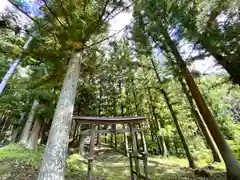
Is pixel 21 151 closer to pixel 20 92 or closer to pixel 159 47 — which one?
pixel 20 92

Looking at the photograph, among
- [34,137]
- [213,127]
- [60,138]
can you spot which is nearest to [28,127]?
[34,137]

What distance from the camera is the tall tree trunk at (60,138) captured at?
10.1 ft

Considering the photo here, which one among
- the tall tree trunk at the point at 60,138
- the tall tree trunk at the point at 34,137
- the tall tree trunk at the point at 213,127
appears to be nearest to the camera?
the tall tree trunk at the point at 60,138

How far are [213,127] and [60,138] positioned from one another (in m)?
4.90

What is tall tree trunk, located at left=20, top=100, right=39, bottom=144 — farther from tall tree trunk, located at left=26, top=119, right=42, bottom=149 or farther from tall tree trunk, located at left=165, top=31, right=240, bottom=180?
tall tree trunk, located at left=165, top=31, right=240, bottom=180

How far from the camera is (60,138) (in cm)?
346

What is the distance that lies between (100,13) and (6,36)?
7.52m

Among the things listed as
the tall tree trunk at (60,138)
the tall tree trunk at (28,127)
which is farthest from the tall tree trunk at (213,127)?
the tall tree trunk at (28,127)

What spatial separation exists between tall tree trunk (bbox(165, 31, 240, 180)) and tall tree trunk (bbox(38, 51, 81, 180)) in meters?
4.21

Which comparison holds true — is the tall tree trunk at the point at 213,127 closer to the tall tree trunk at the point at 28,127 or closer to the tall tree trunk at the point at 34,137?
the tall tree trunk at the point at 28,127

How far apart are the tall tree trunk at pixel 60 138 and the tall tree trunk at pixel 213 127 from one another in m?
4.21

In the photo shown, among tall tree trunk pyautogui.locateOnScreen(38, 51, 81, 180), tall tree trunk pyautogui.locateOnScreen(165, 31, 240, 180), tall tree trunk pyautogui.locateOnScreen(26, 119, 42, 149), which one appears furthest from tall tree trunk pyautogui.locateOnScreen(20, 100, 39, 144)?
tall tree trunk pyautogui.locateOnScreen(165, 31, 240, 180)

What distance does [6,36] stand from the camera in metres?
9.31

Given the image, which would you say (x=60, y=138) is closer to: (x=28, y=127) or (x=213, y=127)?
(x=213, y=127)
